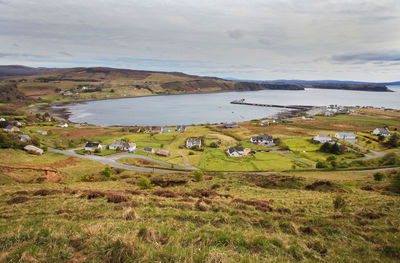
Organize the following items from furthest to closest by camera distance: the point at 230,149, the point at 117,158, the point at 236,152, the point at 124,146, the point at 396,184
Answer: the point at 124,146 → the point at 230,149 → the point at 236,152 → the point at 117,158 → the point at 396,184

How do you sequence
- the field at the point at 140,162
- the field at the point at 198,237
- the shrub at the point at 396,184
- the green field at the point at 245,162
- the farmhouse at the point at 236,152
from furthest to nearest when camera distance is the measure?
1. the farmhouse at the point at 236,152
2. the field at the point at 140,162
3. the green field at the point at 245,162
4. the shrub at the point at 396,184
5. the field at the point at 198,237

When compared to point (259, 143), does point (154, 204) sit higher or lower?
higher

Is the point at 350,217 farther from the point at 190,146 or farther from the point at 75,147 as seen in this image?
the point at 75,147

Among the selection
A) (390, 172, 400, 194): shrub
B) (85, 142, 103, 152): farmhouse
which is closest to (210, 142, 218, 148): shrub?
(85, 142, 103, 152): farmhouse

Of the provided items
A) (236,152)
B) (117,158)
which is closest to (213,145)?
(236,152)

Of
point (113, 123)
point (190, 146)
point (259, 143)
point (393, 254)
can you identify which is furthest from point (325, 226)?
point (113, 123)

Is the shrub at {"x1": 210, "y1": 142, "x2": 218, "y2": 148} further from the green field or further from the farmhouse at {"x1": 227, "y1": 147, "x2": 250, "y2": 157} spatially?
the farmhouse at {"x1": 227, "y1": 147, "x2": 250, "y2": 157}

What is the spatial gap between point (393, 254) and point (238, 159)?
156ft

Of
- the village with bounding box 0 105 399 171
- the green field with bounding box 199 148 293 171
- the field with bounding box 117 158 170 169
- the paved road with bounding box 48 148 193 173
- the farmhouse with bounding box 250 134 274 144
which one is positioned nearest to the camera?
the paved road with bounding box 48 148 193 173

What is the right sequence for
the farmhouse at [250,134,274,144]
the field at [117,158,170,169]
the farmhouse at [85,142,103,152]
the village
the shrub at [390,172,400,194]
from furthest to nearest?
the farmhouse at [250,134,274,144] → the farmhouse at [85,142,103,152] → the village → the field at [117,158,170,169] → the shrub at [390,172,400,194]

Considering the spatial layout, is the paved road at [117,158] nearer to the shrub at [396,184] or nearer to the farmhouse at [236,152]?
the farmhouse at [236,152]

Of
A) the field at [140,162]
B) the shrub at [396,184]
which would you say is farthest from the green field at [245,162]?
the shrub at [396,184]

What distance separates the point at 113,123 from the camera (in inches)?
4656

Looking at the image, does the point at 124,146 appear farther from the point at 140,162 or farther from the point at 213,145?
the point at 213,145
